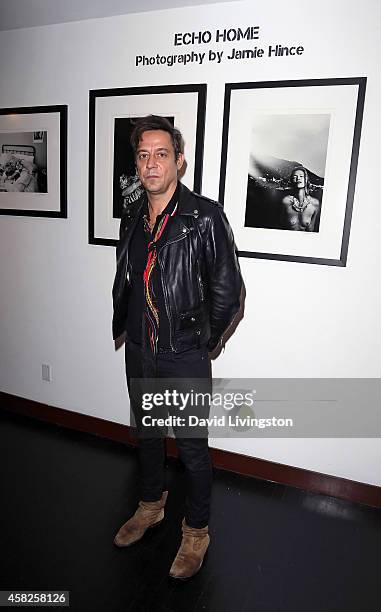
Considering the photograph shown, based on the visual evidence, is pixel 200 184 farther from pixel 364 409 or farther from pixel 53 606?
pixel 53 606

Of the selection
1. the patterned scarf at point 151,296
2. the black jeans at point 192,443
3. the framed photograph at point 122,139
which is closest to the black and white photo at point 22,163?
the framed photograph at point 122,139

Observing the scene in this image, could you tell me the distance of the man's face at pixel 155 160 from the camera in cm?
174

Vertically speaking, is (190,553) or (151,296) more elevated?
(151,296)

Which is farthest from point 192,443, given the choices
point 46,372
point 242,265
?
point 46,372

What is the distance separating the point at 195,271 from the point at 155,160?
18.6 inches

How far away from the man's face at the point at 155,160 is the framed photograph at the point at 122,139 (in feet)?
2.05

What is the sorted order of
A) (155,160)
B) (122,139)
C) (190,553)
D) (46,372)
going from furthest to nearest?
(46,372) → (122,139) → (190,553) → (155,160)

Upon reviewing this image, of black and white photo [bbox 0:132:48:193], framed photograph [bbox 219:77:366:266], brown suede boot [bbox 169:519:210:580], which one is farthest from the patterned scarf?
black and white photo [bbox 0:132:48:193]

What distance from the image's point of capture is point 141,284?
1.83 metres

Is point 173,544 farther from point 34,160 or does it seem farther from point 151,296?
point 34,160

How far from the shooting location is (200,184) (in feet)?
7.84

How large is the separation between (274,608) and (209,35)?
2.65m

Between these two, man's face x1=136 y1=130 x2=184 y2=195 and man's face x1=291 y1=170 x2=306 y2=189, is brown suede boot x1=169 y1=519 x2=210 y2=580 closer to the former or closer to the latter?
man's face x1=136 y1=130 x2=184 y2=195

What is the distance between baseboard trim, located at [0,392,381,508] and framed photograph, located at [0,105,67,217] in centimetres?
137
